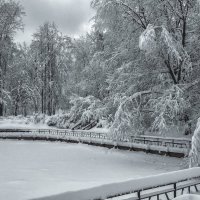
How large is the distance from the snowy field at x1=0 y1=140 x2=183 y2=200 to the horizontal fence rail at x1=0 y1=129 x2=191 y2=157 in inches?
25.4

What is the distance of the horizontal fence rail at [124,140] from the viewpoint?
2159 centimetres

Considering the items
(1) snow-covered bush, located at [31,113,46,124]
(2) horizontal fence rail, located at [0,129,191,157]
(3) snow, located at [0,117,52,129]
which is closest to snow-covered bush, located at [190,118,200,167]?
(2) horizontal fence rail, located at [0,129,191,157]

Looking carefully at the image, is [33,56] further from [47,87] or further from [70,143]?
[70,143]

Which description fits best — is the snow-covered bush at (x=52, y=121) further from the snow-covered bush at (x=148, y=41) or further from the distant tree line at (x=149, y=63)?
the snow-covered bush at (x=148, y=41)

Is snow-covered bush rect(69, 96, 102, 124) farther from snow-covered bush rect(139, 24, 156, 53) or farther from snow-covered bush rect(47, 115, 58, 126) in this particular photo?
snow-covered bush rect(47, 115, 58, 126)

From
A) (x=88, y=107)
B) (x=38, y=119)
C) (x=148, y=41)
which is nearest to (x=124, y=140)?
(x=88, y=107)

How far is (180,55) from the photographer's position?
18.6 meters

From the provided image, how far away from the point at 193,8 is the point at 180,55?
255cm

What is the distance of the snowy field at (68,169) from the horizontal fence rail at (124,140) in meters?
0.64

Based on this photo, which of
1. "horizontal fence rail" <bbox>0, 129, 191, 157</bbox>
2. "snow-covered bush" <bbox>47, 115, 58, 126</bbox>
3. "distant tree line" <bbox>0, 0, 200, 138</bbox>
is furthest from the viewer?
"snow-covered bush" <bbox>47, 115, 58, 126</bbox>

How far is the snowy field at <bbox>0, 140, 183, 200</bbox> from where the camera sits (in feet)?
44.4

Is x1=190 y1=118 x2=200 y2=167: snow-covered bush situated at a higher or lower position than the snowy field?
higher

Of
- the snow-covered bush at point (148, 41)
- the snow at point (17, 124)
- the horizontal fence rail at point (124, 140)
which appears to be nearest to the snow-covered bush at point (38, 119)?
the snow at point (17, 124)

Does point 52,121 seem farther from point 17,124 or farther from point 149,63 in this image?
point 149,63
